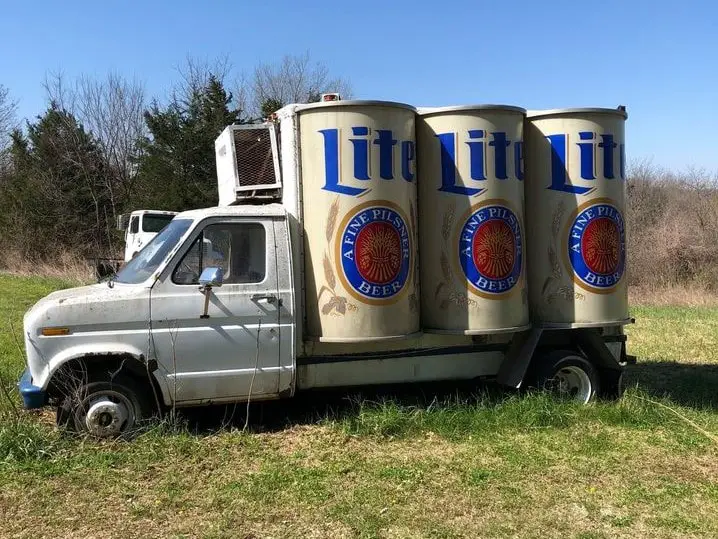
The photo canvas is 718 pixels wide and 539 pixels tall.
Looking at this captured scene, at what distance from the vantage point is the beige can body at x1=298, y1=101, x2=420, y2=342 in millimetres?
5578

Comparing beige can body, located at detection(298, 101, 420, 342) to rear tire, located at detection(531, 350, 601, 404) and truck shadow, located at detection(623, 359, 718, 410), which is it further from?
truck shadow, located at detection(623, 359, 718, 410)

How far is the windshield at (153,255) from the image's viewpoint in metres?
5.51

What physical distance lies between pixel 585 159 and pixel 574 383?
227cm

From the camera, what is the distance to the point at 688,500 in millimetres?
4398

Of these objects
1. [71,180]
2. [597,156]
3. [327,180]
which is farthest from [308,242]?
[71,180]

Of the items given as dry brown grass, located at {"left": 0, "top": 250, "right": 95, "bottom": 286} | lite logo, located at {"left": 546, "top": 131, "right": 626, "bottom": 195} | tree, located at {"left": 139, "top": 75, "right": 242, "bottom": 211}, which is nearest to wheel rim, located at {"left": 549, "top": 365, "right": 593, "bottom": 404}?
lite logo, located at {"left": 546, "top": 131, "right": 626, "bottom": 195}

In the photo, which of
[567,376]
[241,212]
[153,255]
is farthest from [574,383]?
[153,255]

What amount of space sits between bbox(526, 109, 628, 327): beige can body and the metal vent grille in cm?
260

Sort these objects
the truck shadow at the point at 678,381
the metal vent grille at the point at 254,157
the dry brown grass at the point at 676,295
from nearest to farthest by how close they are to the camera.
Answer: the metal vent grille at the point at 254,157 < the truck shadow at the point at 678,381 < the dry brown grass at the point at 676,295

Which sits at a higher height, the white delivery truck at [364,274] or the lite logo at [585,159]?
the lite logo at [585,159]

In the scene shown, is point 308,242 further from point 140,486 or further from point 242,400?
point 140,486

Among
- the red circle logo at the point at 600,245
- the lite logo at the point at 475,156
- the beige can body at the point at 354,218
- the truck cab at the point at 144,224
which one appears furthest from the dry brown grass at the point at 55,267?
the red circle logo at the point at 600,245

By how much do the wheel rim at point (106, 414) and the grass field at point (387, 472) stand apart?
191 mm

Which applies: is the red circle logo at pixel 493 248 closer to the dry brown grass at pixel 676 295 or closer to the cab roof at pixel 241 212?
the cab roof at pixel 241 212
